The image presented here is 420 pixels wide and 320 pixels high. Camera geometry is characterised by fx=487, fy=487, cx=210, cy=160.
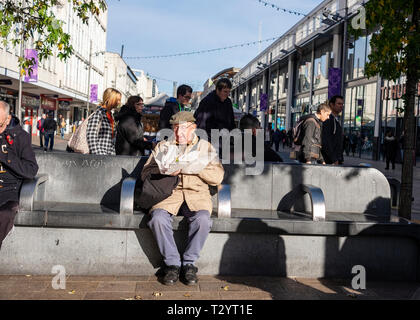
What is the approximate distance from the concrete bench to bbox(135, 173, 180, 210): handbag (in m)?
0.14

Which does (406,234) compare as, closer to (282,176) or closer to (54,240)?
(282,176)

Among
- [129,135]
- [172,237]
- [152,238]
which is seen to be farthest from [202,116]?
[172,237]

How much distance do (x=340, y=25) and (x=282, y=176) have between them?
1116 inches

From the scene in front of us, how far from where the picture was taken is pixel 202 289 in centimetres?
436

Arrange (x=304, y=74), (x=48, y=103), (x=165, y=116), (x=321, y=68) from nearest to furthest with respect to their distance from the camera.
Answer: (x=165, y=116) → (x=321, y=68) → (x=304, y=74) → (x=48, y=103)

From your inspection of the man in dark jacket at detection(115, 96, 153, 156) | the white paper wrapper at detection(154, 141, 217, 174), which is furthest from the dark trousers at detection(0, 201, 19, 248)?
the man in dark jacket at detection(115, 96, 153, 156)

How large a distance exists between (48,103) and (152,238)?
43.5 metres

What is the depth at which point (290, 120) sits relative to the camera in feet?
150

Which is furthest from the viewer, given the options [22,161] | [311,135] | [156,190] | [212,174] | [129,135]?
[311,135]

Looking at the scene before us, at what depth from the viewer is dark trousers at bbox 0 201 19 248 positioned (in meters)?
4.27

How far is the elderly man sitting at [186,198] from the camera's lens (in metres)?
4.54

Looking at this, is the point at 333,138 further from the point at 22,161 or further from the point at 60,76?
the point at 60,76

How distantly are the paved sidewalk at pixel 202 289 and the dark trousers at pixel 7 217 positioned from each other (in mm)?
474
